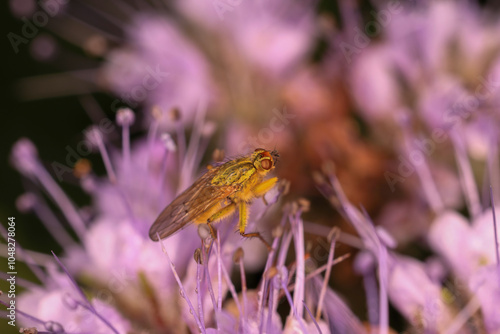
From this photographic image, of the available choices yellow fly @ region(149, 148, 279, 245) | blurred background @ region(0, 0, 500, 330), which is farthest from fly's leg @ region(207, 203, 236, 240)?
blurred background @ region(0, 0, 500, 330)

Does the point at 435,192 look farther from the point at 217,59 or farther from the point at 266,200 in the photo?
the point at 217,59

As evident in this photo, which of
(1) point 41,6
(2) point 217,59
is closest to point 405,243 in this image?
(2) point 217,59

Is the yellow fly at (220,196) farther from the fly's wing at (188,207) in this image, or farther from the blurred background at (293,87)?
the blurred background at (293,87)

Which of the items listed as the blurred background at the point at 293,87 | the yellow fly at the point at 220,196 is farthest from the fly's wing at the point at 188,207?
the blurred background at the point at 293,87

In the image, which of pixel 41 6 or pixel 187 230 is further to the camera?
pixel 41 6

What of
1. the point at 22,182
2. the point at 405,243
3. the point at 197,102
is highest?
the point at 22,182

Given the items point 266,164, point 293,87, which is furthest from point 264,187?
point 293,87

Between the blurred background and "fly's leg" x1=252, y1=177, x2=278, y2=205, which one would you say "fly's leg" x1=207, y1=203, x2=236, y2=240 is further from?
the blurred background

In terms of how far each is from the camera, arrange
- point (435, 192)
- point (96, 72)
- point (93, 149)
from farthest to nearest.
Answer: point (96, 72) → point (93, 149) → point (435, 192)
